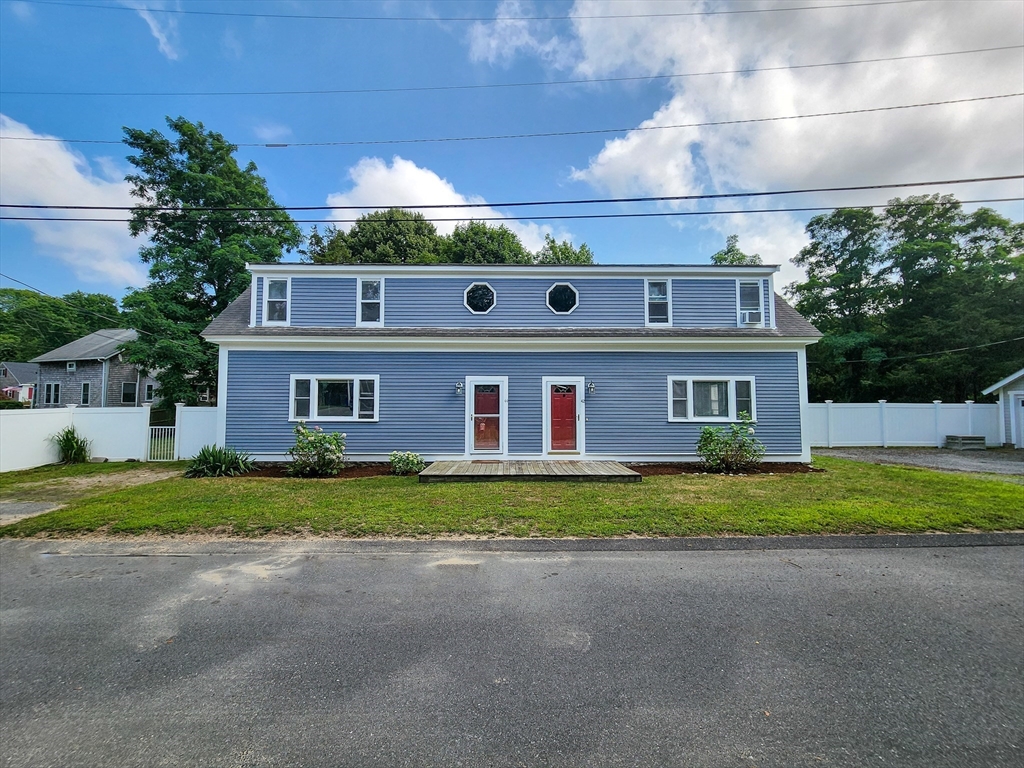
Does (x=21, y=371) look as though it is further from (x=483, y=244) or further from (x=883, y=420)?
(x=883, y=420)

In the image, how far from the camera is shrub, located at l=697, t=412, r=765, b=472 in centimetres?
1077

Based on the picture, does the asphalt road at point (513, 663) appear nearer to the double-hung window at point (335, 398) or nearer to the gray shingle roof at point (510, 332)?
the double-hung window at point (335, 398)

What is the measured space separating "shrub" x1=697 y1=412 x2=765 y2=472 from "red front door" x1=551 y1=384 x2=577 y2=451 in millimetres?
3330

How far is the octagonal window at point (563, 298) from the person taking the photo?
41.5ft

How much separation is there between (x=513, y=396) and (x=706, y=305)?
A: 20.7 ft

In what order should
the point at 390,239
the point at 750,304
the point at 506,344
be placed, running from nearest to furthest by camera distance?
1. the point at 506,344
2. the point at 750,304
3. the point at 390,239

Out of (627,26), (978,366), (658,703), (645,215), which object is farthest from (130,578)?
(978,366)

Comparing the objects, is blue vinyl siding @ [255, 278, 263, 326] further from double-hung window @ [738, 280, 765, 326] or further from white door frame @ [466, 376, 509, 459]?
double-hung window @ [738, 280, 765, 326]

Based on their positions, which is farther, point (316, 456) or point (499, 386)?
point (499, 386)

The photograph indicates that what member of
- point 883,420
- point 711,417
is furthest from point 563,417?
point 883,420

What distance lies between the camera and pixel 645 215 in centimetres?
986

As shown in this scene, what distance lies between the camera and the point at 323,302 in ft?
40.9

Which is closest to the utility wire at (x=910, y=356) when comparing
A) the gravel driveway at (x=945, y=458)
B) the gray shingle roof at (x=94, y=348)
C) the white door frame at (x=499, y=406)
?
the gravel driveway at (x=945, y=458)

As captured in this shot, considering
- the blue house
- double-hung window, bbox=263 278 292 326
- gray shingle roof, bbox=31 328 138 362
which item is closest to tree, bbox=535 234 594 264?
the blue house
